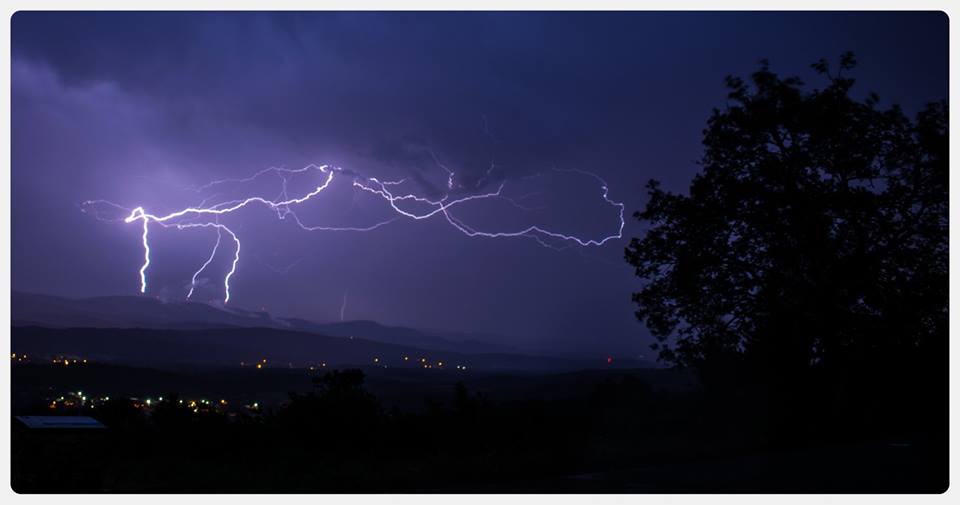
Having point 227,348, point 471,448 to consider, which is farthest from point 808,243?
point 227,348

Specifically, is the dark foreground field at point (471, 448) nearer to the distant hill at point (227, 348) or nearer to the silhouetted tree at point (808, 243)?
the silhouetted tree at point (808, 243)

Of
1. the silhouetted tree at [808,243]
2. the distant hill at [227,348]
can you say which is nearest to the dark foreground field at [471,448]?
the silhouetted tree at [808,243]

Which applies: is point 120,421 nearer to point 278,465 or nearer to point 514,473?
point 278,465

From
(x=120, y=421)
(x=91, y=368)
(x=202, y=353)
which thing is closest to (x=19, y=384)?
(x=91, y=368)

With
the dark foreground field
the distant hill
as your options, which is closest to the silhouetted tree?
the dark foreground field

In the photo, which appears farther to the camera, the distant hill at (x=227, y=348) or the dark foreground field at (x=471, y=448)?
the distant hill at (x=227, y=348)
